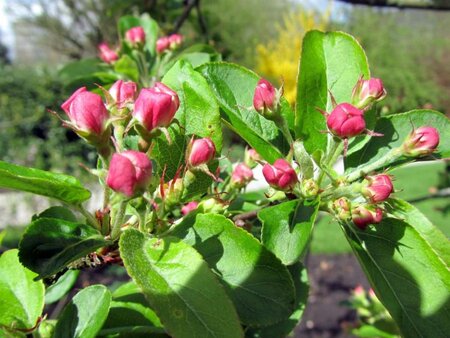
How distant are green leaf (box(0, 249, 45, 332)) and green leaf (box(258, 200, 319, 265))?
1.50 ft

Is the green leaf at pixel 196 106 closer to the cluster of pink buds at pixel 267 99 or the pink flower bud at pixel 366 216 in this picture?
the cluster of pink buds at pixel 267 99

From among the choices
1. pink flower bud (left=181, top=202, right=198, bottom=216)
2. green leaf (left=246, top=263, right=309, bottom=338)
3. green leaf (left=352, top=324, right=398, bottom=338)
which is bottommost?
green leaf (left=352, top=324, right=398, bottom=338)

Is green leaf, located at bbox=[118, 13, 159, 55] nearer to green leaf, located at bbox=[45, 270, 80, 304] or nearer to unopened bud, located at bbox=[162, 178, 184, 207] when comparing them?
green leaf, located at bbox=[45, 270, 80, 304]

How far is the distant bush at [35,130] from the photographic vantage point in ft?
30.5

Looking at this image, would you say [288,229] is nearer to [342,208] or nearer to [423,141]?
[342,208]

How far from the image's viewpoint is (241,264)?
757 millimetres

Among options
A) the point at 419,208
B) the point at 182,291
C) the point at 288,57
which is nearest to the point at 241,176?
the point at 182,291

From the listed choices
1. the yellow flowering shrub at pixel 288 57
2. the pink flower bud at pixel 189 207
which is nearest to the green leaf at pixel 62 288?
the pink flower bud at pixel 189 207

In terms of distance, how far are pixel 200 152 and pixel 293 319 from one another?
20.1 inches

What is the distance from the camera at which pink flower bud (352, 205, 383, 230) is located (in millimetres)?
828

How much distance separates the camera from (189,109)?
2.83 ft

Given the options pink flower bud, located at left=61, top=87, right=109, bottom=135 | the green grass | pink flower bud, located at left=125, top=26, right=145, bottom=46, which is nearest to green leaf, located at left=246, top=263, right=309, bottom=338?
pink flower bud, located at left=61, top=87, right=109, bottom=135

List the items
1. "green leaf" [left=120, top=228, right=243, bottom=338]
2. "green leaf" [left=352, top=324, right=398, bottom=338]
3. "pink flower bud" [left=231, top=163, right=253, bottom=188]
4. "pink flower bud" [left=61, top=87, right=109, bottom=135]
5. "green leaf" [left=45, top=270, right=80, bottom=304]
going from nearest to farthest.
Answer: "green leaf" [left=120, top=228, right=243, bottom=338], "pink flower bud" [left=61, top=87, right=109, bottom=135], "pink flower bud" [left=231, top=163, right=253, bottom=188], "green leaf" [left=45, top=270, right=80, bottom=304], "green leaf" [left=352, top=324, right=398, bottom=338]

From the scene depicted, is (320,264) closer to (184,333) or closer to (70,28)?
(184,333)
